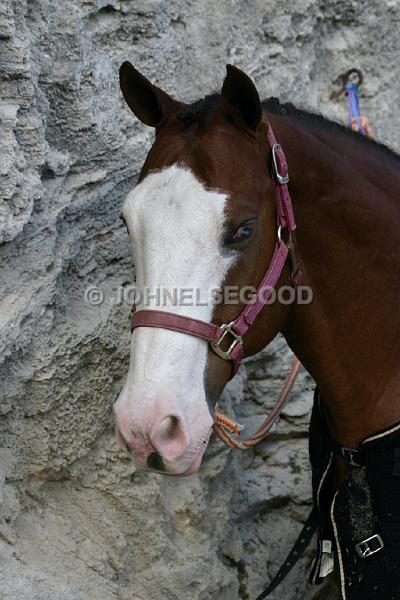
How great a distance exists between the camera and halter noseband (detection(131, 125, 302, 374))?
1569mm

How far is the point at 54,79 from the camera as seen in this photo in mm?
2189

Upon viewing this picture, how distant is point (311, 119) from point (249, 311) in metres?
0.60

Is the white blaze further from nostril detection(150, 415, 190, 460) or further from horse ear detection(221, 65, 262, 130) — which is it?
horse ear detection(221, 65, 262, 130)

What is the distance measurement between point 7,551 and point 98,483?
0.39m

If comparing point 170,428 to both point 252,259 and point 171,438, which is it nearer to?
point 171,438

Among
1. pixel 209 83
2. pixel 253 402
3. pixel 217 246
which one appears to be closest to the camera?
pixel 217 246

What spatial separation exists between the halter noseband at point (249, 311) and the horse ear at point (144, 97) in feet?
0.86

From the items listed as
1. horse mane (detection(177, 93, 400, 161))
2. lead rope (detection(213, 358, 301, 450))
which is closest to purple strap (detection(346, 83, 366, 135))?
horse mane (detection(177, 93, 400, 161))

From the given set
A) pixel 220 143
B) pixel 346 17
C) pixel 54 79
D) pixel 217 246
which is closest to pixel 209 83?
pixel 54 79

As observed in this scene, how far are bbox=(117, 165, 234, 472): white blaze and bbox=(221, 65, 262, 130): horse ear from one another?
21 centimetres

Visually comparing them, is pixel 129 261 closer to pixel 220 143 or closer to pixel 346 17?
pixel 220 143

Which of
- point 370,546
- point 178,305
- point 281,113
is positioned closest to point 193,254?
point 178,305

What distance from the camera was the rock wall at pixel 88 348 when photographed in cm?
202

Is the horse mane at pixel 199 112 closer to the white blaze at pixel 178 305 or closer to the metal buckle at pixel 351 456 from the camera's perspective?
the white blaze at pixel 178 305
